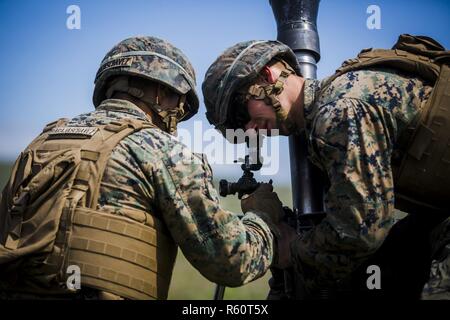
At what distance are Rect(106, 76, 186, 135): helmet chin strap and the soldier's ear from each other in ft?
2.38

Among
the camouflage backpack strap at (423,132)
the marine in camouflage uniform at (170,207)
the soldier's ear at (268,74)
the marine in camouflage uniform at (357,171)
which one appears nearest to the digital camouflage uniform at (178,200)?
the marine in camouflage uniform at (170,207)

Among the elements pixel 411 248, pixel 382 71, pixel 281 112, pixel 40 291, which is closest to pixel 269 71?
pixel 281 112

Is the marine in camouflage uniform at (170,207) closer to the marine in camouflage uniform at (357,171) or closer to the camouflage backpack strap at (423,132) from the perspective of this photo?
the marine in camouflage uniform at (357,171)

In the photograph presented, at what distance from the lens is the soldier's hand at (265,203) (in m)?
5.09

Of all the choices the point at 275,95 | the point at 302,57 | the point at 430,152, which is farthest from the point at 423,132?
the point at 302,57

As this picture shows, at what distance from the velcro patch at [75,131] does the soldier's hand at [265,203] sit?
5.04 ft

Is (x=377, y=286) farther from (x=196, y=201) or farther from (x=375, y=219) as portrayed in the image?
(x=196, y=201)

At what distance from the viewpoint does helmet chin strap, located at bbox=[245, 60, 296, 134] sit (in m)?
5.02

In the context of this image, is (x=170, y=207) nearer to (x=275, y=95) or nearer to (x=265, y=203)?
(x=265, y=203)

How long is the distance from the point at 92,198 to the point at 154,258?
1.86 ft

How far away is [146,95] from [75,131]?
799mm

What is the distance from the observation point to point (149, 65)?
4852 mm

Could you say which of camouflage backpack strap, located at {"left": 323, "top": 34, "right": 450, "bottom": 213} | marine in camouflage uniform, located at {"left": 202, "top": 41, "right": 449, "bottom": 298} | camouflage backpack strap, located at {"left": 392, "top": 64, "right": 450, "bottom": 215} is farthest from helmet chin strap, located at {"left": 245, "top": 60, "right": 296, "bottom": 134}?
camouflage backpack strap, located at {"left": 392, "top": 64, "right": 450, "bottom": 215}

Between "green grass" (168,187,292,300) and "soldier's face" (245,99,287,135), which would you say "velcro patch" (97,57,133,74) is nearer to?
"soldier's face" (245,99,287,135)
